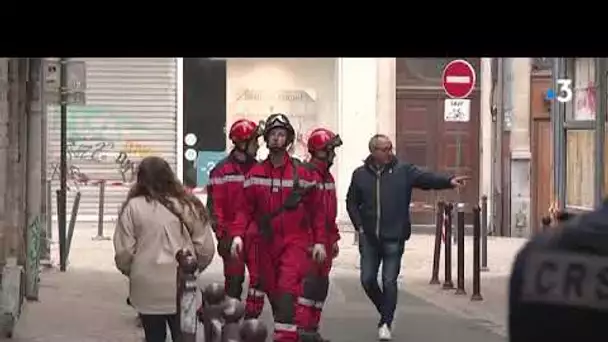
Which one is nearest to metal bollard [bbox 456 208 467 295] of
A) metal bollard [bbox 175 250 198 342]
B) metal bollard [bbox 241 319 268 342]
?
metal bollard [bbox 175 250 198 342]

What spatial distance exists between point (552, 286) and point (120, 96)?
71.8 feet

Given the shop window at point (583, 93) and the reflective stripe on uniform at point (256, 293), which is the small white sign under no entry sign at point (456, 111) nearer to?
the shop window at point (583, 93)

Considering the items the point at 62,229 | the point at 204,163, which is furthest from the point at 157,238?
the point at 204,163

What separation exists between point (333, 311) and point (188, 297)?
513 centimetres

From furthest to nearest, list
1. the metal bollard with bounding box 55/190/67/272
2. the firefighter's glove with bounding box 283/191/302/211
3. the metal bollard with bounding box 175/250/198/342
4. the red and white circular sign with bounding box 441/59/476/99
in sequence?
the red and white circular sign with bounding box 441/59/476/99 → the metal bollard with bounding box 55/190/67/272 → the firefighter's glove with bounding box 283/191/302/211 → the metal bollard with bounding box 175/250/198/342

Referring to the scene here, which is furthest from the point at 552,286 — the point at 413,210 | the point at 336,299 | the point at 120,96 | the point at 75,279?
the point at 120,96

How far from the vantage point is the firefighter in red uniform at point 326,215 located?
29.6 ft

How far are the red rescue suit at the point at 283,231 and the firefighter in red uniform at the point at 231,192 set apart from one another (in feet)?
0.69

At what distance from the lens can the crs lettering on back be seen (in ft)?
7.02

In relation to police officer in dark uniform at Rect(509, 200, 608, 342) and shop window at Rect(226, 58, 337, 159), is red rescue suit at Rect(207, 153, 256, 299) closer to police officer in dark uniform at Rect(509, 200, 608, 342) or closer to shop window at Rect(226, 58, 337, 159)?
police officer in dark uniform at Rect(509, 200, 608, 342)

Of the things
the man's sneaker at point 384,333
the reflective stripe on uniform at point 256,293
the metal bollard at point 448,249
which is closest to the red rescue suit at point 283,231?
the reflective stripe on uniform at point 256,293

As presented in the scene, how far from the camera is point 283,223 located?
8672 mm

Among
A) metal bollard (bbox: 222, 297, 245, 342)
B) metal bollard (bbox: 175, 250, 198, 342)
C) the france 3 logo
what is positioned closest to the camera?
metal bollard (bbox: 222, 297, 245, 342)
